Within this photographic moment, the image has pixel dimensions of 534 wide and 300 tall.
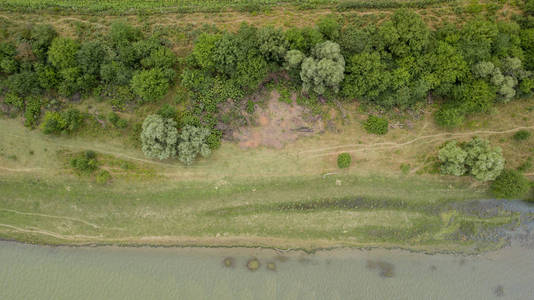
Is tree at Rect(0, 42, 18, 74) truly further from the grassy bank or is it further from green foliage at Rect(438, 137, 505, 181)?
green foliage at Rect(438, 137, 505, 181)

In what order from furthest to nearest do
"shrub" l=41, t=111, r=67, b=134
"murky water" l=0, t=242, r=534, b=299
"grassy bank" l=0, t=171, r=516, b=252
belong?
"grassy bank" l=0, t=171, r=516, b=252, "murky water" l=0, t=242, r=534, b=299, "shrub" l=41, t=111, r=67, b=134

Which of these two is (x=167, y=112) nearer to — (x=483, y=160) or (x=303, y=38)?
(x=303, y=38)

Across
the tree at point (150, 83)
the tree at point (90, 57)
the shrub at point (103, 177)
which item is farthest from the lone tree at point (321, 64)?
the shrub at point (103, 177)

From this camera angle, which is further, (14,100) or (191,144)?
(14,100)

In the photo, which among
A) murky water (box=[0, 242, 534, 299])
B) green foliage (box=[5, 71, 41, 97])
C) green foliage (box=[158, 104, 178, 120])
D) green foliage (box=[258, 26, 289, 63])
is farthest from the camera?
murky water (box=[0, 242, 534, 299])

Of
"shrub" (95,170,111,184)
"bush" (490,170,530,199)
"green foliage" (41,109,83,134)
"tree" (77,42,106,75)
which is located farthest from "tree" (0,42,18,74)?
"bush" (490,170,530,199)

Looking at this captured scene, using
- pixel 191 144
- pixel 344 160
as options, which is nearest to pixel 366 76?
pixel 344 160
